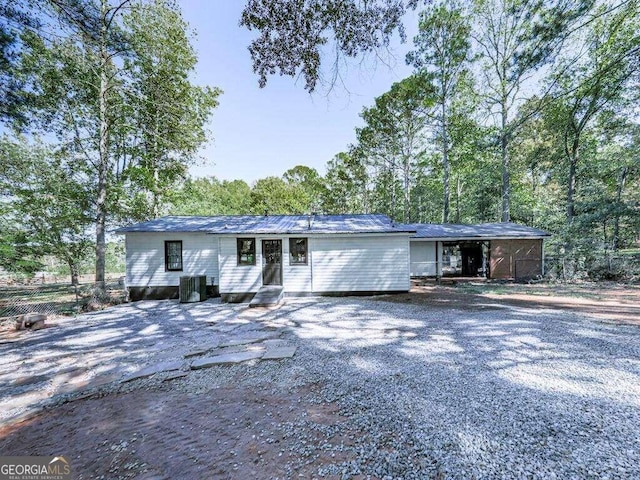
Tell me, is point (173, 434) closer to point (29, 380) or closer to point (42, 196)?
point (29, 380)

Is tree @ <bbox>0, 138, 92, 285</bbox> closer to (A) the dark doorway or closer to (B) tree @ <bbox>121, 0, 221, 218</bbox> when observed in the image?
(B) tree @ <bbox>121, 0, 221, 218</bbox>

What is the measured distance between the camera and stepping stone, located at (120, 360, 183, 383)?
12.1 ft

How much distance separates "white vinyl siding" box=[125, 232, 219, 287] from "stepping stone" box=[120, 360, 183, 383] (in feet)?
22.1

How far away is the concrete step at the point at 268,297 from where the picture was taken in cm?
825

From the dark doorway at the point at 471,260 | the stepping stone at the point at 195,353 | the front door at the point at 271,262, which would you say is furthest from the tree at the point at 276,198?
the stepping stone at the point at 195,353

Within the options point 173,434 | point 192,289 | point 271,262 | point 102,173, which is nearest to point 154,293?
point 192,289

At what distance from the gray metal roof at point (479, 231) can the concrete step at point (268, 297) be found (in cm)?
823

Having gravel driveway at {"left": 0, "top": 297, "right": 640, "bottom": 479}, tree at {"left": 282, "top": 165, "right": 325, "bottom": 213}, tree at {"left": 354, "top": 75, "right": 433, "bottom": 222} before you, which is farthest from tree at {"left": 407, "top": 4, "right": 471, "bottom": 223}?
tree at {"left": 282, "top": 165, "right": 325, "bottom": 213}

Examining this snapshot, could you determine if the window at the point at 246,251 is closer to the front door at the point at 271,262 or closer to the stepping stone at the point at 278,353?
the front door at the point at 271,262

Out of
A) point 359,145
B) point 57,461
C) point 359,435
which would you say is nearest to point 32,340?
point 57,461

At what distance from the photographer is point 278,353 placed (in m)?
4.31

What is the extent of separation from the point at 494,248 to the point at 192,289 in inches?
590

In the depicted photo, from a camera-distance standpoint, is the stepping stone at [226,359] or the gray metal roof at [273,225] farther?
the gray metal roof at [273,225]

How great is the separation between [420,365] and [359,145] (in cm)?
2115
